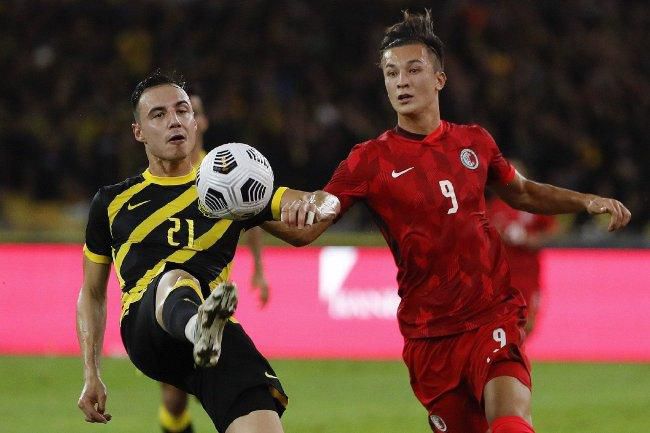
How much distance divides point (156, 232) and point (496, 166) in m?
1.78

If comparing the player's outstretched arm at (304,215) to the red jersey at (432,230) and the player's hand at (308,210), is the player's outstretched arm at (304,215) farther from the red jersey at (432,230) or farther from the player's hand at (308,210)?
the red jersey at (432,230)

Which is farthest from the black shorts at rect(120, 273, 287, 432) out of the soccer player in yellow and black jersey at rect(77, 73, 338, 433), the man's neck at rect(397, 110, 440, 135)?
the man's neck at rect(397, 110, 440, 135)

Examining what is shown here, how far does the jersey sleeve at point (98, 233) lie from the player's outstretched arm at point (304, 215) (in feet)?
2.41

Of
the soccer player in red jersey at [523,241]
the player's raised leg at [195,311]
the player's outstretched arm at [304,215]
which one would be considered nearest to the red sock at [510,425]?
the player's outstretched arm at [304,215]

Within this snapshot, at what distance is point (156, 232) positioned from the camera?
570 centimetres

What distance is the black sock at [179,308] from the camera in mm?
5008

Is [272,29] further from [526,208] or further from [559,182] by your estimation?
[526,208]

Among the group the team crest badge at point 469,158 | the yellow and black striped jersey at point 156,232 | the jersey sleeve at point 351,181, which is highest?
the team crest badge at point 469,158

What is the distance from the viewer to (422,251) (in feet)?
19.4

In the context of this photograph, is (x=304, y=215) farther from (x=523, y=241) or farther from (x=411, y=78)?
(x=523, y=241)

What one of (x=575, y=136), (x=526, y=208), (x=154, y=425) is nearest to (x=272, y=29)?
(x=575, y=136)

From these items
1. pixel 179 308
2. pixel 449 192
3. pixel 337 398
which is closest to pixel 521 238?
pixel 337 398

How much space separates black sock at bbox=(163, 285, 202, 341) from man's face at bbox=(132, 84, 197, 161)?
2.82 ft

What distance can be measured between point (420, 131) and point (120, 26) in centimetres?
1184
